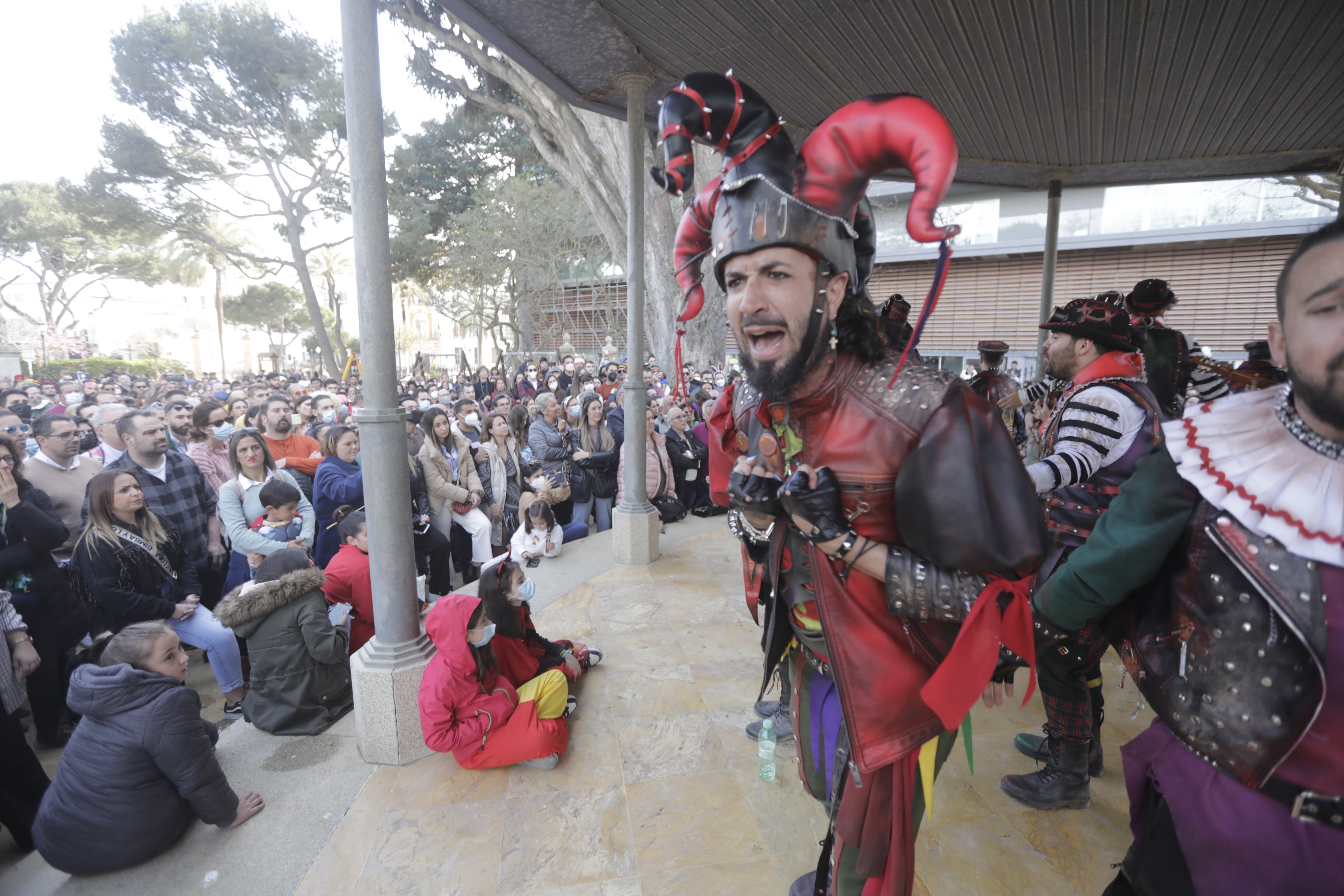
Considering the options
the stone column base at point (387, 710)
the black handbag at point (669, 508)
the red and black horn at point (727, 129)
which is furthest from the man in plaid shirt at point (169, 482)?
the red and black horn at point (727, 129)

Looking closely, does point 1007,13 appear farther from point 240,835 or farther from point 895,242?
point 895,242

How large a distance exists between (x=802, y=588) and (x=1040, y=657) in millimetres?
1473

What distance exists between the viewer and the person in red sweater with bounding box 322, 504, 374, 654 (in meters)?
4.16

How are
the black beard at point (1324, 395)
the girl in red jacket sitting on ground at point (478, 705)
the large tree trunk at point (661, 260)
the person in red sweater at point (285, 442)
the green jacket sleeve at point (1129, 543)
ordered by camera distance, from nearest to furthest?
1. the black beard at point (1324, 395)
2. the green jacket sleeve at point (1129, 543)
3. the girl in red jacket sitting on ground at point (478, 705)
4. the person in red sweater at point (285, 442)
5. the large tree trunk at point (661, 260)

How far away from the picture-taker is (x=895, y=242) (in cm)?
2106

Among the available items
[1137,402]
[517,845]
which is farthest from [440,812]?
[1137,402]

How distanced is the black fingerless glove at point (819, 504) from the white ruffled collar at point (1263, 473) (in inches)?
28.4

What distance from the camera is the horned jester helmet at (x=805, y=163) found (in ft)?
5.22

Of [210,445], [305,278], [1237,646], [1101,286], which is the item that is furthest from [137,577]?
[305,278]

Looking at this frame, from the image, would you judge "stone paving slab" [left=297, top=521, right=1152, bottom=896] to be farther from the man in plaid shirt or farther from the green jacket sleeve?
the man in plaid shirt

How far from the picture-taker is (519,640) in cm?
360

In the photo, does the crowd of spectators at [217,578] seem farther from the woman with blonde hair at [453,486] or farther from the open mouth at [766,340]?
the open mouth at [766,340]

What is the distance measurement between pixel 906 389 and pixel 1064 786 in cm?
222

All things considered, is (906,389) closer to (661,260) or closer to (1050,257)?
(1050,257)
